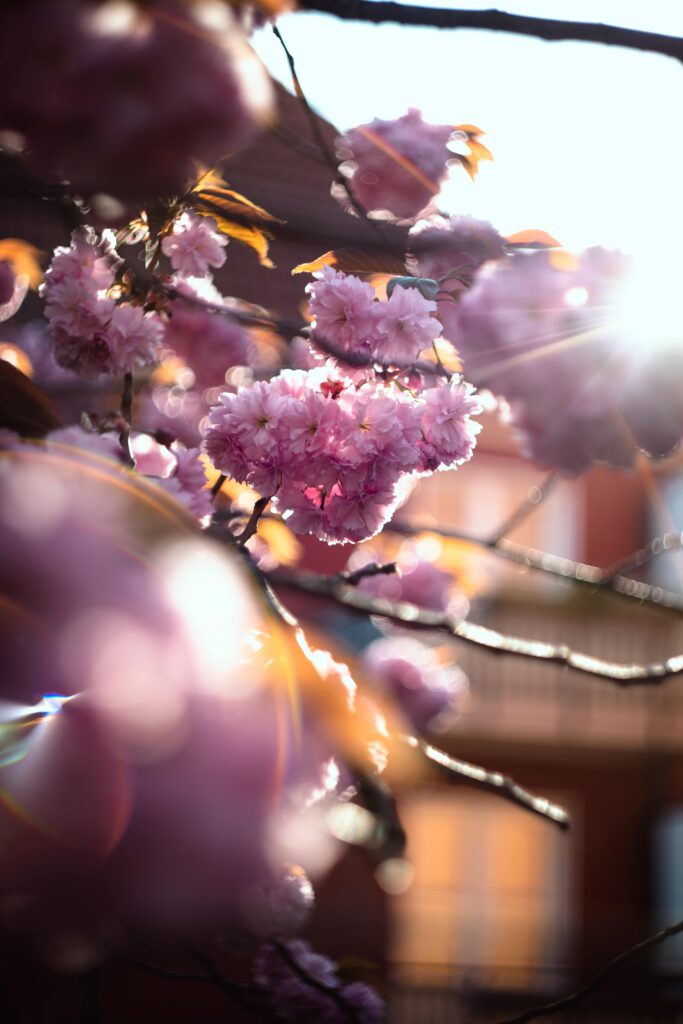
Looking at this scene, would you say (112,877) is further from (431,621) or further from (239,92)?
(431,621)

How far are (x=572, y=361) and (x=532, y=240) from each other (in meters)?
0.27

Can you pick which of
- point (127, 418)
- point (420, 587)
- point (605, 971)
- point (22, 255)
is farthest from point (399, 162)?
point (420, 587)

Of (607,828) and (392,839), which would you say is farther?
(607,828)

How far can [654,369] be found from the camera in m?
1.04

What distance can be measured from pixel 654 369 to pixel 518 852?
29.1 ft

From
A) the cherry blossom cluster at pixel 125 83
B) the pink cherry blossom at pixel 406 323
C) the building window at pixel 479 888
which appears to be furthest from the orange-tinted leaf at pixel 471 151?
the building window at pixel 479 888

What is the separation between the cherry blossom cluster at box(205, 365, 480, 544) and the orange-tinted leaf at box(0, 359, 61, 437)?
0.82 feet

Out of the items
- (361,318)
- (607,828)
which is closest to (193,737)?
(361,318)

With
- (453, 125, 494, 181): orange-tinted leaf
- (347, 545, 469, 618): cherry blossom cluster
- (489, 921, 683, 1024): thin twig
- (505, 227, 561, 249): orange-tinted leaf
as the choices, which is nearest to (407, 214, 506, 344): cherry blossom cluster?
(505, 227, 561, 249): orange-tinted leaf

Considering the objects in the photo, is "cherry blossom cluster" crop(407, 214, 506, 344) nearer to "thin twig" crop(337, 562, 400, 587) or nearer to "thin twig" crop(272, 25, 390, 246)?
"thin twig" crop(272, 25, 390, 246)

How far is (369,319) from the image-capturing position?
1262 millimetres

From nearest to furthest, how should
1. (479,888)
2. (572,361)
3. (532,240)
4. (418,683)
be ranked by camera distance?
(572,361) → (532,240) → (418,683) → (479,888)

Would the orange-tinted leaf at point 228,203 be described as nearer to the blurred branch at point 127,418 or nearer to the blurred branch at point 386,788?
the blurred branch at point 127,418

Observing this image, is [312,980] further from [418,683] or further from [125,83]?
[418,683]
